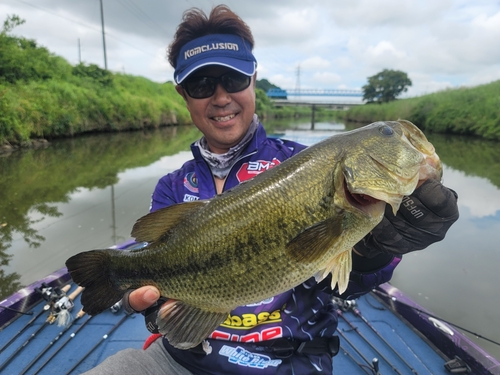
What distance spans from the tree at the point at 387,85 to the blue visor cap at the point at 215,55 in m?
70.5

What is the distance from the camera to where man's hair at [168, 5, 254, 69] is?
235cm

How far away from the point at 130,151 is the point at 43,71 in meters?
13.1

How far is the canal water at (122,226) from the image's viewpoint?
522 centimetres

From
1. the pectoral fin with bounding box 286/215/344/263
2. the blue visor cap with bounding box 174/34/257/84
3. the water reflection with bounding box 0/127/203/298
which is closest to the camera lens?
the pectoral fin with bounding box 286/215/344/263

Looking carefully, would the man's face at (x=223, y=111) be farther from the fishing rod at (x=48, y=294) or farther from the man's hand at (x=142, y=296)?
the fishing rod at (x=48, y=294)

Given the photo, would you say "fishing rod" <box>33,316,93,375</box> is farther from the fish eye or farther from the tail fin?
the fish eye

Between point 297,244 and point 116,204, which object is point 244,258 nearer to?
point 297,244

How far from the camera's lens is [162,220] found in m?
1.86

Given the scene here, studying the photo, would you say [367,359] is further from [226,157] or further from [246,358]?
[226,157]

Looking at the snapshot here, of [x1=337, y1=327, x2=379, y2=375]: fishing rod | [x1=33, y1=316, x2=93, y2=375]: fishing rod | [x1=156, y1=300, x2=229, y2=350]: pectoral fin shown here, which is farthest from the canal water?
[x1=156, y1=300, x2=229, y2=350]: pectoral fin

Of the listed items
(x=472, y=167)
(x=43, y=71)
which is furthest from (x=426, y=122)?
(x=43, y=71)

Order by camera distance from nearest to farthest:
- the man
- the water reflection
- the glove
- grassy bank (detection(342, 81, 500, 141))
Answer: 1. the glove
2. the man
3. the water reflection
4. grassy bank (detection(342, 81, 500, 141))

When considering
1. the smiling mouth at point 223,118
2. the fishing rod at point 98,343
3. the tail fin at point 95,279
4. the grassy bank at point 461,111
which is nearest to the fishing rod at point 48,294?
the fishing rod at point 98,343

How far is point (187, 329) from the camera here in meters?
1.77
